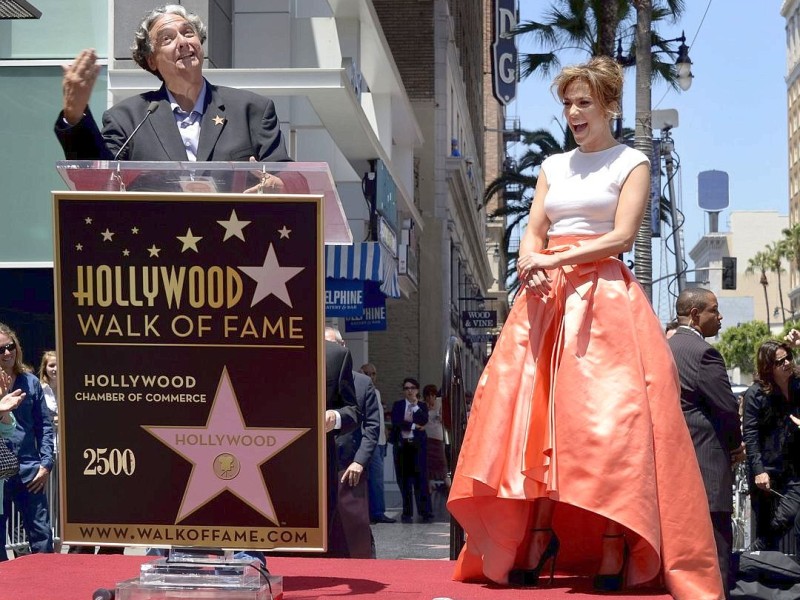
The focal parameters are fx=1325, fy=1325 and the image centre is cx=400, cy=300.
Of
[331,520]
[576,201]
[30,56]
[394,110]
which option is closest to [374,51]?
[394,110]

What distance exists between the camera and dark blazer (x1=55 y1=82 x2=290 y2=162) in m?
4.56

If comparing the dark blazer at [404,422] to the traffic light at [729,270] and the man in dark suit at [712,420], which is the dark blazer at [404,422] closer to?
the man in dark suit at [712,420]

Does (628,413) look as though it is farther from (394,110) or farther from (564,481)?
(394,110)

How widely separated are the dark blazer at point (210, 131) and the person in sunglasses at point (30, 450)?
5030mm

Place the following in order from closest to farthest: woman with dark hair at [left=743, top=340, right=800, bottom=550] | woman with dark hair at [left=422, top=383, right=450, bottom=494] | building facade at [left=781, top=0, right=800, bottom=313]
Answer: woman with dark hair at [left=743, top=340, right=800, bottom=550]
woman with dark hair at [left=422, top=383, right=450, bottom=494]
building facade at [left=781, top=0, right=800, bottom=313]

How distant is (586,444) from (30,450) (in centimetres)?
580

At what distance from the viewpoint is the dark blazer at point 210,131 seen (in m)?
4.56

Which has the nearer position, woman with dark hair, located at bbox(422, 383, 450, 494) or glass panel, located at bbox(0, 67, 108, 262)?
glass panel, located at bbox(0, 67, 108, 262)

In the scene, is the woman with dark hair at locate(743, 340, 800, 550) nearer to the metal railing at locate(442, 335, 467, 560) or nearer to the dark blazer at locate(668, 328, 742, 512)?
the dark blazer at locate(668, 328, 742, 512)

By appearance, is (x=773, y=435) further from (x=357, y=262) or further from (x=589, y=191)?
(x=357, y=262)

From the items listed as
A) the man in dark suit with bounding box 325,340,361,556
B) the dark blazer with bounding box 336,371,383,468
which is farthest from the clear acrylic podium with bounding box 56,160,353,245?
the dark blazer with bounding box 336,371,383,468

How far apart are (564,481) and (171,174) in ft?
5.97

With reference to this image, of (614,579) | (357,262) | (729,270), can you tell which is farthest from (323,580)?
(729,270)

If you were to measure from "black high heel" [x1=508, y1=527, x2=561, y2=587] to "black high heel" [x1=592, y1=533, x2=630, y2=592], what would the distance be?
0.71ft
